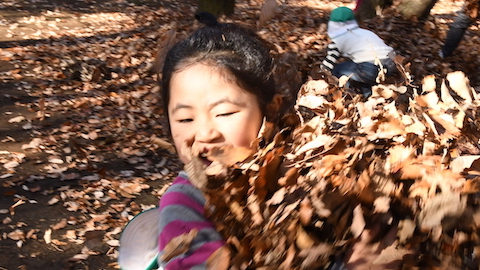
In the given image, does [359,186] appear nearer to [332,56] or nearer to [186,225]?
[186,225]

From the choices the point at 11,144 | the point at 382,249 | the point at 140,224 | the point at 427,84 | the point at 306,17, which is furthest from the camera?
the point at 306,17

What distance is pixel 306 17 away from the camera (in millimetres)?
10398

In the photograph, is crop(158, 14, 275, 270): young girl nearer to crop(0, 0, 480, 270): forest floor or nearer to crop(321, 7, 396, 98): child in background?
crop(0, 0, 480, 270): forest floor

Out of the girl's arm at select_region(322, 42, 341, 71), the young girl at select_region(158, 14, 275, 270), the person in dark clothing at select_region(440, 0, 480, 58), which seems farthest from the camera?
the person in dark clothing at select_region(440, 0, 480, 58)

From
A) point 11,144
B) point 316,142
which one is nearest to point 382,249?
point 316,142

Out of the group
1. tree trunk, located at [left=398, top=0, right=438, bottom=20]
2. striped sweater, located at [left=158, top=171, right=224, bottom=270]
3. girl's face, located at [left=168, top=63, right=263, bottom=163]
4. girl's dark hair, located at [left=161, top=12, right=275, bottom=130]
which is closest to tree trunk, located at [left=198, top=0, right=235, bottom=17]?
tree trunk, located at [left=398, top=0, right=438, bottom=20]

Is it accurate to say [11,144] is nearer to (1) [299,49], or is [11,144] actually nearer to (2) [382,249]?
(1) [299,49]

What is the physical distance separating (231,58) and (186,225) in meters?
0.75

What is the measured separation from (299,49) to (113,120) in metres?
3.40

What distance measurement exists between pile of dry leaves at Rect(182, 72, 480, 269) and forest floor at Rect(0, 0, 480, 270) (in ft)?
2.54

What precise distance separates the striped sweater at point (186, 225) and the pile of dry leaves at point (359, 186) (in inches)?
2.7

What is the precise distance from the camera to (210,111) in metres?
1.73

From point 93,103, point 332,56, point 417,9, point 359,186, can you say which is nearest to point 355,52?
point 332,56

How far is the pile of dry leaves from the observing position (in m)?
1.10
